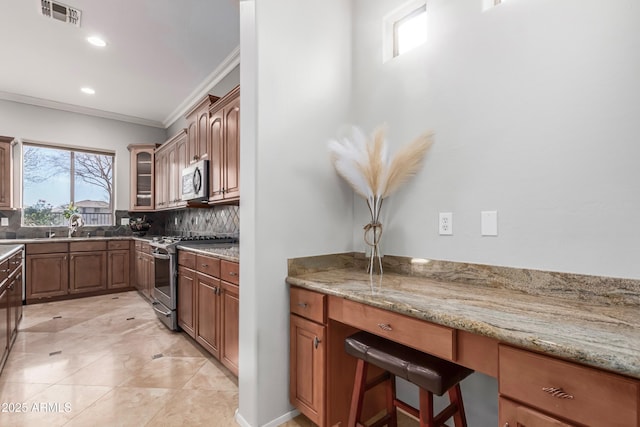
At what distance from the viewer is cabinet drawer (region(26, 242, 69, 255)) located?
4.24 metres

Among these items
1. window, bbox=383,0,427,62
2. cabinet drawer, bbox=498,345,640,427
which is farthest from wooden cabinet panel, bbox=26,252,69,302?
cabinet drawer, bbox=498,345,640,427

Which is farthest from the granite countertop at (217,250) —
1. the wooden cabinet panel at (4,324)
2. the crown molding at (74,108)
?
the crown molding at (74,108)

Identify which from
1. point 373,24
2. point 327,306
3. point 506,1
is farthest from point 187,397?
point 506,1

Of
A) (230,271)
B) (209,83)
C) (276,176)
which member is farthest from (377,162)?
(209,83)

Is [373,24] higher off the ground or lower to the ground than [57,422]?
higher

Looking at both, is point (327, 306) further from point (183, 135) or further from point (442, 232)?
point (183, 135)

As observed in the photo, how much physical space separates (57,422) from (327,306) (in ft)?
5.71

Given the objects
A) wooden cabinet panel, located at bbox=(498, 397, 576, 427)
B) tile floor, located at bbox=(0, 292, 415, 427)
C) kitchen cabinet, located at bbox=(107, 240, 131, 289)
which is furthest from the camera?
kitchen cabinet, located at bbox=(107, 240, 131, 289)

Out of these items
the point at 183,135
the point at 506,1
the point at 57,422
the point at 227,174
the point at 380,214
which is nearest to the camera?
the point at 506,1

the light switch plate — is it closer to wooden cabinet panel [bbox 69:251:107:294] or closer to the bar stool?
the bar stool

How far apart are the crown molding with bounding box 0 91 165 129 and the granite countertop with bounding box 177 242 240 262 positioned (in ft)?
11.5

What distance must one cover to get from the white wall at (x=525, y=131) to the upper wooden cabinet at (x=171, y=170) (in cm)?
317

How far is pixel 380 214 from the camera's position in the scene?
200 centimetres

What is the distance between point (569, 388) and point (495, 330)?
8.0 inches
